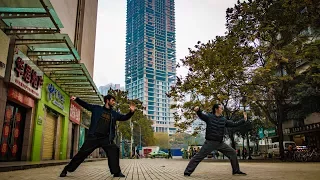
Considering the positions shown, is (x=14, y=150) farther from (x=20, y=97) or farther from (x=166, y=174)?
(x=166, y=174)

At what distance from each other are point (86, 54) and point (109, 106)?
17765 mm

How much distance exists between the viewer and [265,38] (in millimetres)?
16016

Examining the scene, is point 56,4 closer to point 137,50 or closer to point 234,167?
point 234,167

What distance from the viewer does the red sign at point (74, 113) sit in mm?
19717

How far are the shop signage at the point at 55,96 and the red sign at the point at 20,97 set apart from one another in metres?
2.05

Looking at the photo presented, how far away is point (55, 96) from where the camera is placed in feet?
50.8

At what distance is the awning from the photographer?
28.5 ft

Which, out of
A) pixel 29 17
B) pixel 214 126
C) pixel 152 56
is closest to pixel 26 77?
pixel 29 17

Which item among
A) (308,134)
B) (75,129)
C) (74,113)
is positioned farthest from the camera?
(308,134)

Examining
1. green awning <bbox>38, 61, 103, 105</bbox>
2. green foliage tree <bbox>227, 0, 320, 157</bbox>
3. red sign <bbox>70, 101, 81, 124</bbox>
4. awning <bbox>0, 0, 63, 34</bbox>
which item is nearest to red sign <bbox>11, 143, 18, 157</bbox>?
green awning <bbox>38, 61, 103, 105</bbox>

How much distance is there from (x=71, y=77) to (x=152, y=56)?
113169 millimetres

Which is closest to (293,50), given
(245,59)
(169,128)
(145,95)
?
(245,59)

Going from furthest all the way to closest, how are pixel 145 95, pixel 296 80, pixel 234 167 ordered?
1. pixel 145 95
2. pixel 296 80
3. pixel 234 167

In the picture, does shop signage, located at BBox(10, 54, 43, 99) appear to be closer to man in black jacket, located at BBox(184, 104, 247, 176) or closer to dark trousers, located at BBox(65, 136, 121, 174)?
dark trousers, located at BBox(65, 136, 121, 174)
